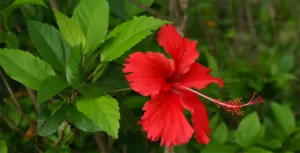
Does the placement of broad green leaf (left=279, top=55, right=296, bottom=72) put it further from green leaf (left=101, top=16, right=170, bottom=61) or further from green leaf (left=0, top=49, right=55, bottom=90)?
green leaf (left=0, top=49, right=55, bottom=90)

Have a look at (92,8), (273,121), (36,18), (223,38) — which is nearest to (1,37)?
(36,18)

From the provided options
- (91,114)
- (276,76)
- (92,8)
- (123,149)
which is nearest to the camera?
(91,114)

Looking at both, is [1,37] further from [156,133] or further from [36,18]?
[156,133]

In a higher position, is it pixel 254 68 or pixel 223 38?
pixel 254 68

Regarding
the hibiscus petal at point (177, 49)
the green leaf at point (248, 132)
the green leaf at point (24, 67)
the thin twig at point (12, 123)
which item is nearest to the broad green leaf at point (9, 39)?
A: the green leaf at point (24, 67)

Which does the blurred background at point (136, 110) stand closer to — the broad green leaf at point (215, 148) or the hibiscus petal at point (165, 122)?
the broad green leaf at point (215, 148)

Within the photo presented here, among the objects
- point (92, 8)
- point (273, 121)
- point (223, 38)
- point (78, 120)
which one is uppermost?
point (92, 8)

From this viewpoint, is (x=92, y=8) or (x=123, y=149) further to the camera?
(x=123, y=149)

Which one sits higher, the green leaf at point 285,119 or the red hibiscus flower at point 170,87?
the red hibiscus flower at point 170,87
